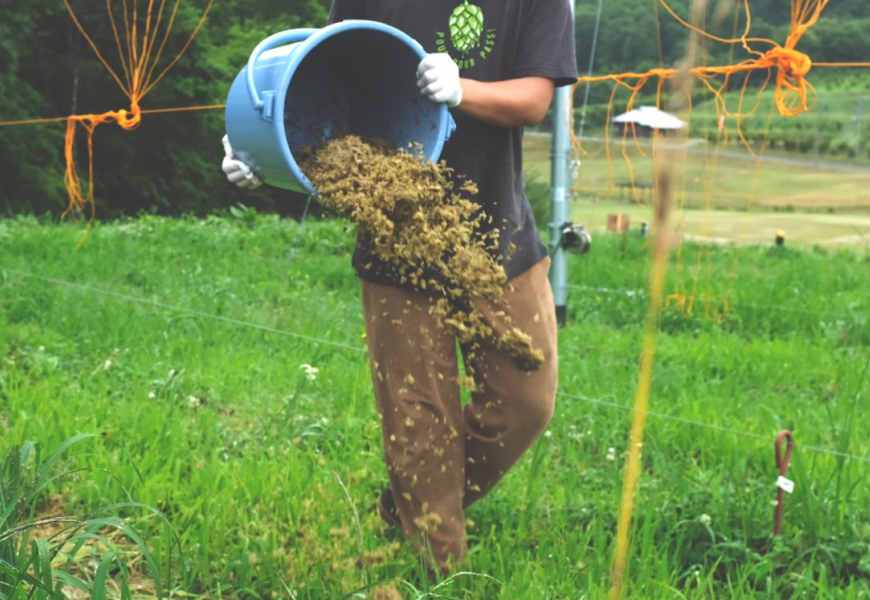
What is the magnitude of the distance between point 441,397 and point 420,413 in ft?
0.20

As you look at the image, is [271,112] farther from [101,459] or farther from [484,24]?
[101,459]

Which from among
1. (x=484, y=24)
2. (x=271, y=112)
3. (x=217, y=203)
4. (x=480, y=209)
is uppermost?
(x=484, y=24)

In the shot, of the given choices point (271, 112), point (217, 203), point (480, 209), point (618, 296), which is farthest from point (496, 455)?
point (217, 203)

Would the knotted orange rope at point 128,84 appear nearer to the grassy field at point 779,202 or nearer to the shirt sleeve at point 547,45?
the shirt sleeve at point 547,45

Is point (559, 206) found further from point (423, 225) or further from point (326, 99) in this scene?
point (423, 225)

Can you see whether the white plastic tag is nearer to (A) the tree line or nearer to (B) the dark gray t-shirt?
(B) the dark gray t-shirt

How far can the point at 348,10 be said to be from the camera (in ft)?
7.61

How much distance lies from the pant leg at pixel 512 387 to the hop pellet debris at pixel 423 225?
5cm

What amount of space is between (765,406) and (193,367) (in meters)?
1.96

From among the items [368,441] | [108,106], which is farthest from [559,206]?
[108,106]

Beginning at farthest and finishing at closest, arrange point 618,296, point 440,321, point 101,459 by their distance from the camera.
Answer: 1. point 618,296
2. point 101,459
3. point 440,321

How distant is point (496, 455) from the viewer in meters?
2.32

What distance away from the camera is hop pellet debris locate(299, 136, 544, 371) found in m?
1.90

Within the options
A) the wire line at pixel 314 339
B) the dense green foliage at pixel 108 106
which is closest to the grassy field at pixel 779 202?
the wire line at pixel 314 339
